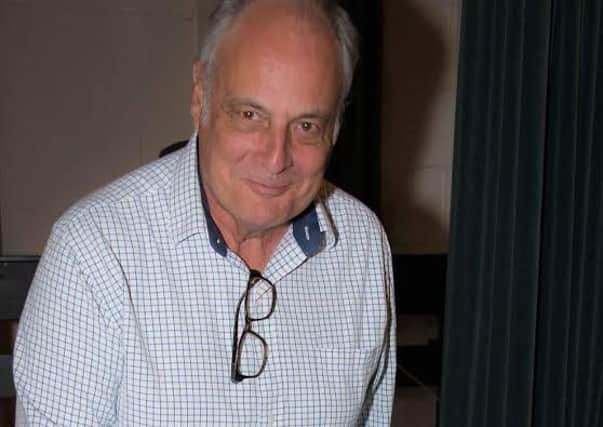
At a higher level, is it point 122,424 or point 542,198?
point 542,198

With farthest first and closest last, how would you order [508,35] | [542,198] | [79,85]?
1. [79,85]
2. [542,198]
3. [508,35]

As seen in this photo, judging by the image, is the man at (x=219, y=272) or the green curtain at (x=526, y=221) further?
the green curtain at (x=526, y=221)

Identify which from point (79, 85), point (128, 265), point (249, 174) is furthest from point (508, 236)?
point (79, 85)

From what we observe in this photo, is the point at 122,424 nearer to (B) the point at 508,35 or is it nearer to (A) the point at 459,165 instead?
(A) the point at 459,165

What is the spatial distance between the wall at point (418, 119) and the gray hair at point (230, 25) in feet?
3.24

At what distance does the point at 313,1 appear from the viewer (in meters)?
0.89

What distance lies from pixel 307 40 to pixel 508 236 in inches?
23.2

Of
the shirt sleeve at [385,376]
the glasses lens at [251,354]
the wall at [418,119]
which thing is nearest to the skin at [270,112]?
the glasses lens at [251,354]

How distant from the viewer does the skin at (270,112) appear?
2.75 feet

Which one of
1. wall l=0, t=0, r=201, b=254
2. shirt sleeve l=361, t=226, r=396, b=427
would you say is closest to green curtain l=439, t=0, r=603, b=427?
shirt sleeve l=361, t=226, r=396, b=427

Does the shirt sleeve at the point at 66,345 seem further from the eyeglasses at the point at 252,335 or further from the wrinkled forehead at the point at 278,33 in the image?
the wrinkled forehead at the point at 278,33

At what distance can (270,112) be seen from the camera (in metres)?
0.84

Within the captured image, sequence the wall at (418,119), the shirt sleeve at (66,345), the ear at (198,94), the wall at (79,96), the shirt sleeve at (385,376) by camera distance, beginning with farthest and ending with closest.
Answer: the wall at (418,119), the wall at (79,96), the shirt sleeve at (385,376), the ear at (198,94), the shirt sleeve at (66,345)

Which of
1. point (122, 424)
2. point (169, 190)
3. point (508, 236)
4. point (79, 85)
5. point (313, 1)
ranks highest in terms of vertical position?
point (313, 1)
